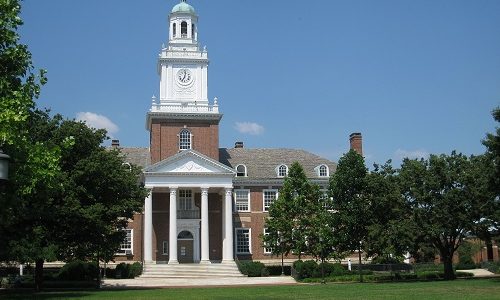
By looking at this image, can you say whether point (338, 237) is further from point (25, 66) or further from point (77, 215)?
point (25, 66)

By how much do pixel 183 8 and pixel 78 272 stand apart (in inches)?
1034

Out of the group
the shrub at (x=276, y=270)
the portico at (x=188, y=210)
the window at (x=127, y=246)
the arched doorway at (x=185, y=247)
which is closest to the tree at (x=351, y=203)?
the shrub at (x=276, y=270)

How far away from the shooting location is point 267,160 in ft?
206

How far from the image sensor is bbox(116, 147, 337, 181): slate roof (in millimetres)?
60438

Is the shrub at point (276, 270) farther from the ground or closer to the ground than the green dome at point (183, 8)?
closer to the ground

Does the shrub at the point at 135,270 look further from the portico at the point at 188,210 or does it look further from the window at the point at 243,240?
the window at the point at 243,240

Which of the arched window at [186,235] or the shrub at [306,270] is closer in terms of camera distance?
the shrub at [306,270]

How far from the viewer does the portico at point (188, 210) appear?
53.2m

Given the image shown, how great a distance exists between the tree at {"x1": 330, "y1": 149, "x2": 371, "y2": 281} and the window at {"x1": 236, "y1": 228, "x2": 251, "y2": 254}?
16.9 meters

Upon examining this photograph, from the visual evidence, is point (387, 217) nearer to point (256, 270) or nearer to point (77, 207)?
point (256, 270)

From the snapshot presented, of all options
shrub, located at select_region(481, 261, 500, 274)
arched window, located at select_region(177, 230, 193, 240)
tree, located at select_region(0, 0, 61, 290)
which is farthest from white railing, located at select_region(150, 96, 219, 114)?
tree, located at select_region(0, 0, 61, 290)

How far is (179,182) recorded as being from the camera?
53.9 metres

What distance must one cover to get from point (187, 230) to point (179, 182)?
17.2 ft

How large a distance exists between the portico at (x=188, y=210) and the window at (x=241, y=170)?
3.64 metres
